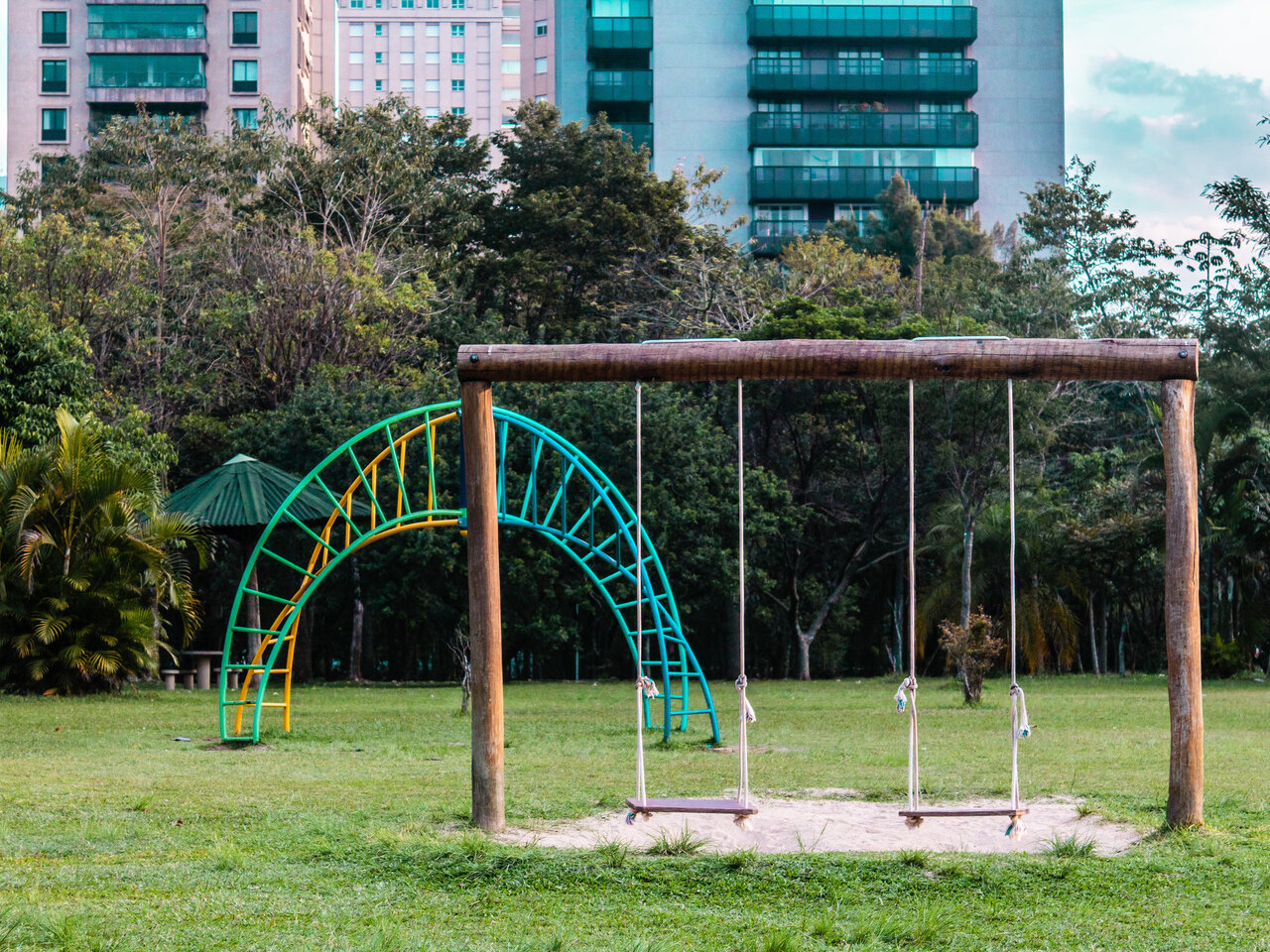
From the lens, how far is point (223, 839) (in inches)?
273

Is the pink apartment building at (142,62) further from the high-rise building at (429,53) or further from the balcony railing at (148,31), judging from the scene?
the high-rise building at (429,53)

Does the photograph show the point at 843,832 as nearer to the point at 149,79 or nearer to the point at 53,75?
the point at 149,79

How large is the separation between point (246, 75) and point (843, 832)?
56055 millimetres

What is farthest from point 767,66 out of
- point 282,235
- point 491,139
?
point 282,235

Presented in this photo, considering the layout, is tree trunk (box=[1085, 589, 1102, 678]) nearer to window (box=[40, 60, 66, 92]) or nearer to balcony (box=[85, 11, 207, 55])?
balcony (box=[85, 11, 207, 55])

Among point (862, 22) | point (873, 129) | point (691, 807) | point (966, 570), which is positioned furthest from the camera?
point (862, 22)

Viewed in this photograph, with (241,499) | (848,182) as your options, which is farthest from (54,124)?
(241,499)

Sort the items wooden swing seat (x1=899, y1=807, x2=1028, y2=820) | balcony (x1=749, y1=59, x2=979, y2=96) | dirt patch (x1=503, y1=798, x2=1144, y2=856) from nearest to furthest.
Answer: wooden swing seat (x1=899, y1=807, x2=1028, y2=820)
dirt patch (x1=503, y1=798, x2=1144, y2=856)
balcony (x1=749, y1=59, x2=979, y2=96)

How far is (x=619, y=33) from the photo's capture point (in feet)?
173

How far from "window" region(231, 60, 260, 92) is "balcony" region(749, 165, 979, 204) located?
69.3ft

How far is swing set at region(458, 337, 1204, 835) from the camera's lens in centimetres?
713

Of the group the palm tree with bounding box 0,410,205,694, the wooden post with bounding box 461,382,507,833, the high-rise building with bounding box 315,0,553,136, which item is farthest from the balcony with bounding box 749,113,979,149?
the wooden post with bounding box 461,382,507,833

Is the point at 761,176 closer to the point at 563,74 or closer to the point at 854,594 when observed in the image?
the point at 563,74

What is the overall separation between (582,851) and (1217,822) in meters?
3.41
